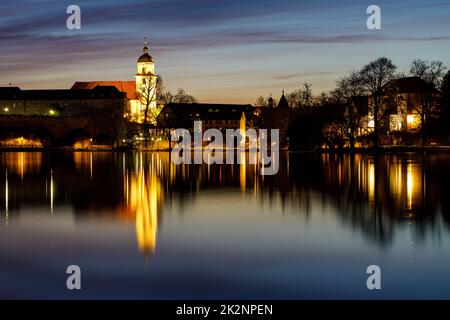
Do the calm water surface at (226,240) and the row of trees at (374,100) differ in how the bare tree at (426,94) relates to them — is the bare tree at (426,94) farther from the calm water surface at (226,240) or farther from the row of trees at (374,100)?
the calm water surface at (226,240)

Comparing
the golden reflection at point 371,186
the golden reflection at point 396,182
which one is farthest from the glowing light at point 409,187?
the golden reflection at point 371,186

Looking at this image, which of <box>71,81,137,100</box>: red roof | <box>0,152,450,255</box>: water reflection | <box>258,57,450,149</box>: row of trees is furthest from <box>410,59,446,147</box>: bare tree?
<box>71,81,137,100</box>: red roof

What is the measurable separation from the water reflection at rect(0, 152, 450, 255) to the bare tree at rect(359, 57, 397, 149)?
2777cm

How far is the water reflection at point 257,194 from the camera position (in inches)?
695

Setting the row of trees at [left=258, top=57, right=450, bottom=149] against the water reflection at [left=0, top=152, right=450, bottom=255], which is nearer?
the water reflection at [left=0, top=152, right=450, bottom=255]

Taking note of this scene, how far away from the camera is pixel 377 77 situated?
→ 6444 cm

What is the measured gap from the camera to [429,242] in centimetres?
1429

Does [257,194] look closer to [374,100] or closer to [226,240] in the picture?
[226,240]

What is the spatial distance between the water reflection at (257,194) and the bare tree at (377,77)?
2777 centimetres

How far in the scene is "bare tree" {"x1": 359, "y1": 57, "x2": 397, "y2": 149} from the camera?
6406 cm

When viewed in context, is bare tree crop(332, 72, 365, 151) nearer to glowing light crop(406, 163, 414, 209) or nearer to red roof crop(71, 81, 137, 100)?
glowing light crop(406, 163, 414, 209)

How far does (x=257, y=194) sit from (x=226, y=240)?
406 inches
